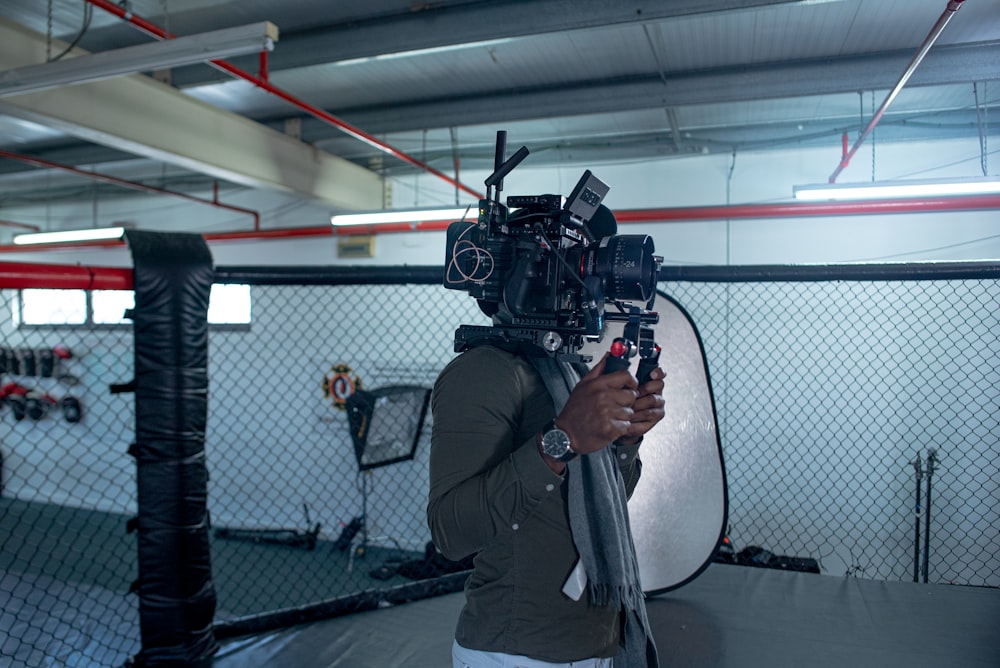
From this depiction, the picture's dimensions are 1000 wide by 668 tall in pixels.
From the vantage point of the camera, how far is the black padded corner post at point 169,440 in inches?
70.8

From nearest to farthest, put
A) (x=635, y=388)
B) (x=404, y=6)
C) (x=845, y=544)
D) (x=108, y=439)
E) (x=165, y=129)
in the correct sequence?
(x=635, y=388), (x=404, y=6), (x=165, y=129), (x=845, y=544), (x=108, y=439)

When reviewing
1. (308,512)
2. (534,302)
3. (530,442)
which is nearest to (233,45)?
(534,302)

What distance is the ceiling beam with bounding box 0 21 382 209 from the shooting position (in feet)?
11.1

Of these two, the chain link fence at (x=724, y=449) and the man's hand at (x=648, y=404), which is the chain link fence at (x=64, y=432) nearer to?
the chain link fence at (x=724, y=449)

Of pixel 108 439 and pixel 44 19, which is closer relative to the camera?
pixel 44 19

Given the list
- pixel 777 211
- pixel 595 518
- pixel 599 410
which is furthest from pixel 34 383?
pixel 599 410

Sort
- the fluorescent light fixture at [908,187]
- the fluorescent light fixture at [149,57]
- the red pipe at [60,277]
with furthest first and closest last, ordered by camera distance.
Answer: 1. the fluorescent light fixture at [908,187]
2. the fluorescent light fixture at [149,57]
3. the red pipe at [60,277]

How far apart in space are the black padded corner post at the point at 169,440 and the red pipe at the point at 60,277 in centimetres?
6

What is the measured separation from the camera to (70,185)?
716 centimetres

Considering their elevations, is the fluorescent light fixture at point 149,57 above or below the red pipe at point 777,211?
above

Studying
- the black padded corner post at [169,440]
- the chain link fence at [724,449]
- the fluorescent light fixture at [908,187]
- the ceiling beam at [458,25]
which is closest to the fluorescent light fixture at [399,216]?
the chain link fence at [724,449]

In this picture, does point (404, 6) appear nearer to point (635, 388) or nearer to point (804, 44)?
point (804, 44)

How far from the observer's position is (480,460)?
94 centimetres

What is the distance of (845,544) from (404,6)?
4.71 metres
